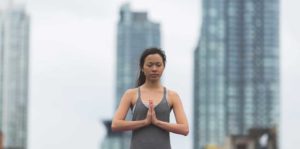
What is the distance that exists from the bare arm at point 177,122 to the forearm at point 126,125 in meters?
0.12

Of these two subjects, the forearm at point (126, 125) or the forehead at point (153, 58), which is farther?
the forehead at point (153, 58)

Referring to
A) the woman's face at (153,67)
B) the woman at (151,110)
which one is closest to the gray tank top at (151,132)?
the woman at (151,110)

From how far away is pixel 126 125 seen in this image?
802 cm

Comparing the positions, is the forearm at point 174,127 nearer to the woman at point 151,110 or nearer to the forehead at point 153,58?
the woman at point 151,110

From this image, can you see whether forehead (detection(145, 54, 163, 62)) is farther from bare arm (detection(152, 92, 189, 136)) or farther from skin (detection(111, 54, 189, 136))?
bare arm (detection(152, 92, 189, 136))

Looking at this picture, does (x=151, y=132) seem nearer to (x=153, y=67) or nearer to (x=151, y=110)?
(x=151, y=110)

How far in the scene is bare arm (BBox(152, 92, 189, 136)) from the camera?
26.2ft

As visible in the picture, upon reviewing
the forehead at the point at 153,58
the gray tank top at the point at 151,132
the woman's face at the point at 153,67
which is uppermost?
the forehead at the point at 153,58

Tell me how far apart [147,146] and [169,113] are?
1.16ft

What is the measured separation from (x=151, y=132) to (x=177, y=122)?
278mm

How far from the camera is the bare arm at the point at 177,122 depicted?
799cm

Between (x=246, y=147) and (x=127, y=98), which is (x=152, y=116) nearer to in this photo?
(x=127, y=98)

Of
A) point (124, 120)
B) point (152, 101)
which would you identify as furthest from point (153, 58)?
point (124, 120)

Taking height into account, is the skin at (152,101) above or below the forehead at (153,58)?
below
